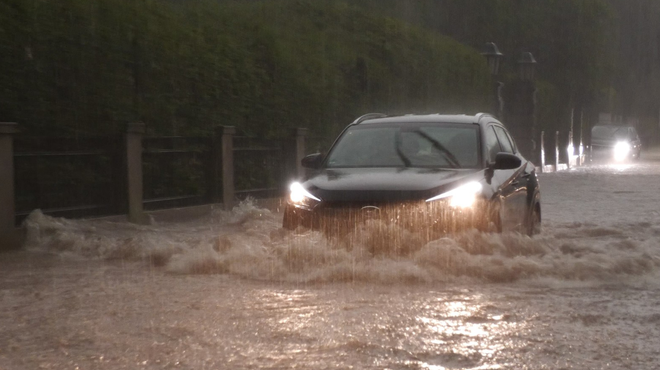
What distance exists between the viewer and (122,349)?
6773 millimetres

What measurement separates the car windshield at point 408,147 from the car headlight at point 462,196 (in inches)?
34.7

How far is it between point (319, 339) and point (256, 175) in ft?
40.1

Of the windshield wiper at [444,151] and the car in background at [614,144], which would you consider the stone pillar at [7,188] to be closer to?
the windshield wiper at [444,151]

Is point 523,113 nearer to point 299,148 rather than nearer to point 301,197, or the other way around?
point 299,148

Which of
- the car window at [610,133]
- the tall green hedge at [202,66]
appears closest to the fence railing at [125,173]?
the tall green hedge at [202,66]

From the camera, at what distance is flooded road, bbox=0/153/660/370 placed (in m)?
6.59

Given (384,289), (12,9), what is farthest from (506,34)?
(384,289)

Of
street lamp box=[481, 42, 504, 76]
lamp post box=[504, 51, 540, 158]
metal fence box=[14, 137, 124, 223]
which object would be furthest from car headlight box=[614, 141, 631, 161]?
metal fence box=[14, 137, 124, 223]

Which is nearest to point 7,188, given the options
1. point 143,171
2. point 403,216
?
point 143,171

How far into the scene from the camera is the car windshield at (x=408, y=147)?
11141 mm

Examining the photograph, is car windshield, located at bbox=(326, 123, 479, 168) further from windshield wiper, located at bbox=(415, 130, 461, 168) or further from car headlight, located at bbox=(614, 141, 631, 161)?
car headlight, located at bbox=(614, 141, 631, 161)

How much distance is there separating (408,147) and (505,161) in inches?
38.3

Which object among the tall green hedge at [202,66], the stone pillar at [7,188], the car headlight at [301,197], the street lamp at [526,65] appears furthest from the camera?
the street lamp at [526,65]

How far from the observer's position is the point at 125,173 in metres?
14.9
